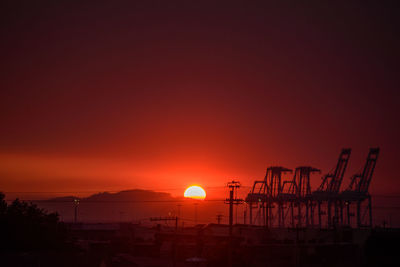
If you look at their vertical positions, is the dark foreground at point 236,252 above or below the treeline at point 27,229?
below

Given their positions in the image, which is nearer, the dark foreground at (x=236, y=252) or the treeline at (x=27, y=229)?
the dark foreground at (x=236, y=252)

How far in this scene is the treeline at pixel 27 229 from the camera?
46.3 m

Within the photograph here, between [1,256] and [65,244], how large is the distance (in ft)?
30.6

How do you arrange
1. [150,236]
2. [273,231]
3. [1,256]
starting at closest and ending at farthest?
[1,256] → [273,231] → [150,236]

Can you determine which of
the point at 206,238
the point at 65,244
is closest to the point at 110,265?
the point at 65,244

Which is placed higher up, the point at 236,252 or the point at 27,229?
the point at 27,229

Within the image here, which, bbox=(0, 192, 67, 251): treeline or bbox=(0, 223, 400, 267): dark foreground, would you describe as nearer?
bbox=(0, 223, 400, 267): dark foreground

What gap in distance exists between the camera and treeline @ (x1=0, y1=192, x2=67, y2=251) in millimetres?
46312

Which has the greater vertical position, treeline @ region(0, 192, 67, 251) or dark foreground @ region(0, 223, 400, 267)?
treeline @ region(0, 192, 67, 251)

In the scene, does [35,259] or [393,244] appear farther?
[393,244]

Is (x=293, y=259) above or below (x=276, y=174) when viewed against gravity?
below

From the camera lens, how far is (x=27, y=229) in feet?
153

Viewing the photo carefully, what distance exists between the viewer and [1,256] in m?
40.1

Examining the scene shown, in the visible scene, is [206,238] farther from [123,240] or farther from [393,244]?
[393,244]
